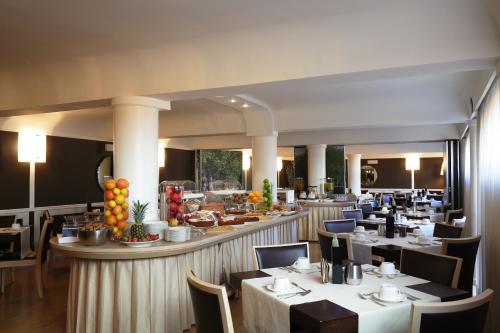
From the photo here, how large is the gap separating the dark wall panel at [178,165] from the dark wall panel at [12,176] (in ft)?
13.9

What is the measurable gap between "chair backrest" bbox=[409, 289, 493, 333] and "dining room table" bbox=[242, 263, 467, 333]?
0.29m

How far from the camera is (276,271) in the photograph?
296cm

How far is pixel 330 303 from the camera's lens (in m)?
2.20

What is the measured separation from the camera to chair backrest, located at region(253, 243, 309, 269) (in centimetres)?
330

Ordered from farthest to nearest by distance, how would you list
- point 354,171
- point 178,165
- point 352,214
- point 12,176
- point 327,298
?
point 354,171
point 178,165
point 12,176
point 352,214
point 327,298

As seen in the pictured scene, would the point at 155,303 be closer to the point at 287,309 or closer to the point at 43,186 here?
the point at 287,309

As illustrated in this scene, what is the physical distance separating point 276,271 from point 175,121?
6.78m

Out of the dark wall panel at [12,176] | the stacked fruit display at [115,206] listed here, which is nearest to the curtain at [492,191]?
the stacked fruit display at [115,206]

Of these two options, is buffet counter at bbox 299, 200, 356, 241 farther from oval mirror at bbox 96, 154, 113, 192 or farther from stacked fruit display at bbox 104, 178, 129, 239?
stacked fruit display at bbox 104, 178, 129, 239

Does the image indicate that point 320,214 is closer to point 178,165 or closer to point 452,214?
point 452,214

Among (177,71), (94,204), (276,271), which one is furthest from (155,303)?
(94,204)

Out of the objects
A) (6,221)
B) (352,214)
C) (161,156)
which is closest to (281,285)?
(352,214)

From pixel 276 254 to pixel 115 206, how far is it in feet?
5.32

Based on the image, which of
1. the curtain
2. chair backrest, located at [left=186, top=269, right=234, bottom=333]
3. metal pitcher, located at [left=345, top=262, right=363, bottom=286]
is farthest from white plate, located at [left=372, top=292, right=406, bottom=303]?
the curtain
